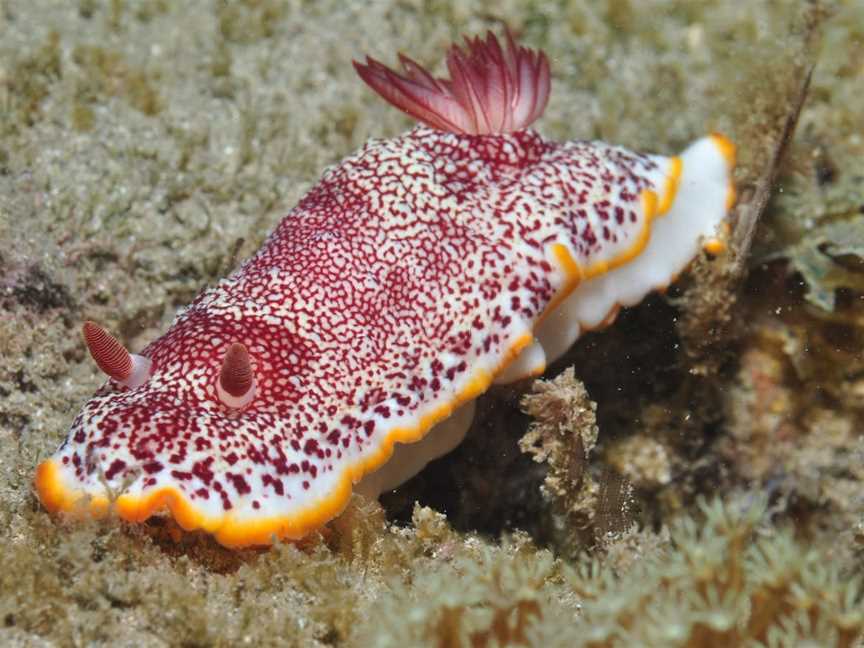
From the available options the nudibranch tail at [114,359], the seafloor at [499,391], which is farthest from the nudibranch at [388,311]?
the seafloor at [499,391]

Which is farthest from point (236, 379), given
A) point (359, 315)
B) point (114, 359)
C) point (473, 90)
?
point (473, 90)

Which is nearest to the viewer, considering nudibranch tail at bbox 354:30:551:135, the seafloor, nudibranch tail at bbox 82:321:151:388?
the seafloor

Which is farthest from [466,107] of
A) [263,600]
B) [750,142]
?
[263,600]

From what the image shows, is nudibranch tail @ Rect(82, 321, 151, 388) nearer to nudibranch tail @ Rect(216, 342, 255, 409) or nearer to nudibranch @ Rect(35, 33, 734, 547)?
nudibranch @ Rect(35, 33, 734, 547)

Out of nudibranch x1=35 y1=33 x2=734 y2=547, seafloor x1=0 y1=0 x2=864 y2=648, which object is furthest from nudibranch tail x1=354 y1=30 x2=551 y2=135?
seafloor x1=0 y1=0 x2=864 y2=648

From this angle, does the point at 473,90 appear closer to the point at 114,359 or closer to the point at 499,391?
the point at 499,391

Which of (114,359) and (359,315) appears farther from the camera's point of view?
(359,315)

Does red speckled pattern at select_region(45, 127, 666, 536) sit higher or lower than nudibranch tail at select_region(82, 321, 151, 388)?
lower
